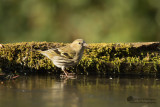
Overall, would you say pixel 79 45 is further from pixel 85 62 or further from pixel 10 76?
pixel 10 76

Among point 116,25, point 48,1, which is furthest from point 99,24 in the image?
point 48,1

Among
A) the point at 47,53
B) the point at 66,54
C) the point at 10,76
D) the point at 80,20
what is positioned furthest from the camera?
the point at 80,20

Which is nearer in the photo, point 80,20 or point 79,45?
point 79,45

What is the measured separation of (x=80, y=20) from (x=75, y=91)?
393cm

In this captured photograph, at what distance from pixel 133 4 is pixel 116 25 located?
1.74 ft

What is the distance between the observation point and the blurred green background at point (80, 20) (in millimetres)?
7160

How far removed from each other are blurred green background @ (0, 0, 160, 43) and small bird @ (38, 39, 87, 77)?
2012mm

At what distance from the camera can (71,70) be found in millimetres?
5148

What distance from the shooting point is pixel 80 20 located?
753 centimetres

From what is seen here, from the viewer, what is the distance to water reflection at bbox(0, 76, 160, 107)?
324 centimetres

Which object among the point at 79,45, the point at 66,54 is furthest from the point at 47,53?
the point at 79,45

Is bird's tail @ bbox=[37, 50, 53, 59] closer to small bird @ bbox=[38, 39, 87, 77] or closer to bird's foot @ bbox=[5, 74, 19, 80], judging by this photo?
small bird @ bbox=[38, 39, 87, 77]

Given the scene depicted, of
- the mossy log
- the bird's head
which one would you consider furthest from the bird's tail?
the bird's head

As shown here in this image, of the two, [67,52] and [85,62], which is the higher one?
[67,52]
